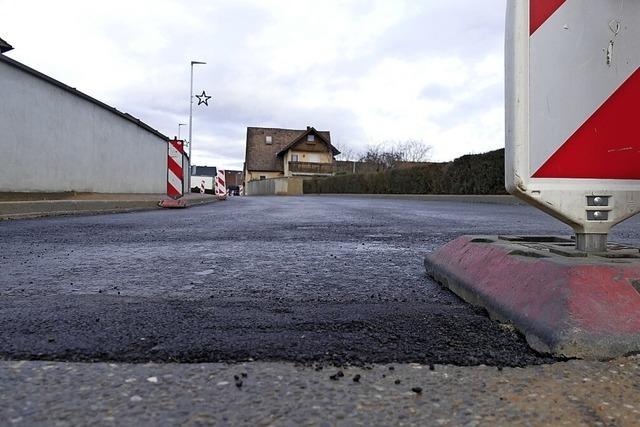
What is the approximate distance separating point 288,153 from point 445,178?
4108cm

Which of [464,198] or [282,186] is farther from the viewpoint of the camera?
[282,186]

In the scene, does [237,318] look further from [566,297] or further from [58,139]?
[58,139]

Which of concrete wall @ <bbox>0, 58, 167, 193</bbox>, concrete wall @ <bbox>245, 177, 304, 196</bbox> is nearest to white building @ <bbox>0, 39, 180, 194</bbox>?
concrete wall @ <bbox>0, 58, 167, 193</bbox>

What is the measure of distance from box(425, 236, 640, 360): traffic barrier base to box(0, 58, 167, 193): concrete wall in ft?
30.6

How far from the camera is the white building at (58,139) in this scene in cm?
887

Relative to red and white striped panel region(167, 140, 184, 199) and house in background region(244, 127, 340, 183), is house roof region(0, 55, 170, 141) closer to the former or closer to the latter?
red and white striped panel region(167, 140, 184, 199)

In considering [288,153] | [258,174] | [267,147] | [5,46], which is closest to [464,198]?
[5,46]

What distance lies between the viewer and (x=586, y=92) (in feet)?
5.99

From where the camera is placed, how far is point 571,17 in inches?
71.8

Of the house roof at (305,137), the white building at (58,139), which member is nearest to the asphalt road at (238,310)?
the white building at (58,139)

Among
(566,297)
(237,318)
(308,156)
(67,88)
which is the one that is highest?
(308,156)

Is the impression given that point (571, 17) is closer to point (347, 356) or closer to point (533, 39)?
point (533, 39)

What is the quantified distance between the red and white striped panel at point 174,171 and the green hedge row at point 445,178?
33.9 feet

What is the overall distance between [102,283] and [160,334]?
1.14 metres
